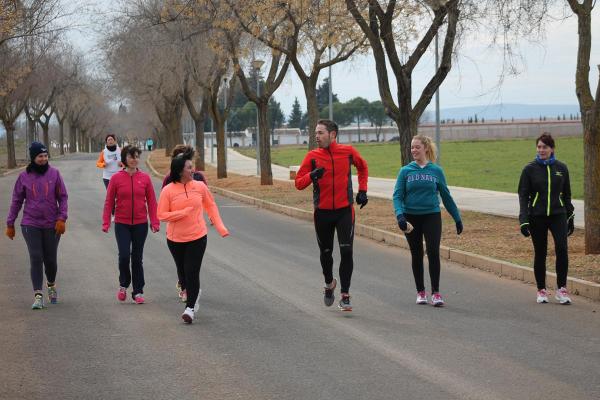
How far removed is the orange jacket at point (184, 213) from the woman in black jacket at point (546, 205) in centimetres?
310

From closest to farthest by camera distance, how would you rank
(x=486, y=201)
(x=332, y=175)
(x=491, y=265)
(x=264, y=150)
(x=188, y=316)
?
(x=188, y=316)
(x=332, y=175)
(x=491, y=265)
(x=486, y=201)
(x=264, y=150)

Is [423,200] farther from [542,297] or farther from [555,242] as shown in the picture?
[542,297]

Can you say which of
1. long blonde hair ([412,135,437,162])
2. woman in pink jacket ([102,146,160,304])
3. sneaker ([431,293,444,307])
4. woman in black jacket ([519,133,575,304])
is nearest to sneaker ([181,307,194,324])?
woman in pink jacket ([102,146,160,304])

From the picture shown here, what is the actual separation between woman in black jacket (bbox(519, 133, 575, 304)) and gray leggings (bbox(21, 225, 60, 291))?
467 cm

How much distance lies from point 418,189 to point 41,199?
374 centimetres

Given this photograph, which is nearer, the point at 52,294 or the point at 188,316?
the point at 188,316

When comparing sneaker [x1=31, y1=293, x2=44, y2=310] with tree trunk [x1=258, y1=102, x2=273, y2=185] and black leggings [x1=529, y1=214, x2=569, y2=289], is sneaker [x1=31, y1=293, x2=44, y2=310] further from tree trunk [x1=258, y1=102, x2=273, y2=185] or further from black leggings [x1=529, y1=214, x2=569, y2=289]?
tree trunk [x1=258, y1=102, x2=273, y2=185]

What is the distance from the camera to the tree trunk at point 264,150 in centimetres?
3247

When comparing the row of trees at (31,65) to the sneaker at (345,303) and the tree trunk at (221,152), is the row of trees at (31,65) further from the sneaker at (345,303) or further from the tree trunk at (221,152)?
the sneaker at (345,303)

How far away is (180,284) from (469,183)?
81.9 feet

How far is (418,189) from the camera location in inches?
397

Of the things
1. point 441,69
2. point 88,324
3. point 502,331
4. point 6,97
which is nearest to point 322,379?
point 502,331

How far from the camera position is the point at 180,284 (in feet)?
33.3

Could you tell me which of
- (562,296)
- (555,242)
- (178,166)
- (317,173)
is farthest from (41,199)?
(562,296)
